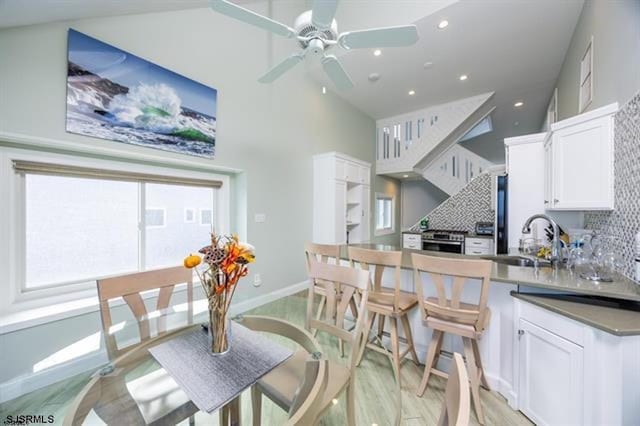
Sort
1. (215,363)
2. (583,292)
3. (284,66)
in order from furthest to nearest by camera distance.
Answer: (284,66), (583,292), (215,363)

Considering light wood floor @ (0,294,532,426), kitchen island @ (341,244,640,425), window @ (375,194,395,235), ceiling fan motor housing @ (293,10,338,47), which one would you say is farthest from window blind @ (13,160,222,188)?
window @ (375,194,395,235)

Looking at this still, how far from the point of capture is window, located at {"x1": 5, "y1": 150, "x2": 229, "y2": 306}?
1871 mm

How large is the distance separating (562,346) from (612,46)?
7.64 ft

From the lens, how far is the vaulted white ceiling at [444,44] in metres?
2.05

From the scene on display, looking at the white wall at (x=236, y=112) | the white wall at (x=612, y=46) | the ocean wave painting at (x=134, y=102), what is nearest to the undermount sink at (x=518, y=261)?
the white wall at (x=612, y=46)

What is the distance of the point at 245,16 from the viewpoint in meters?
1.71

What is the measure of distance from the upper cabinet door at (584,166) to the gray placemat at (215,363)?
2.44 meters

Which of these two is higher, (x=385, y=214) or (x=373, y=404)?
(x=385, y=214)

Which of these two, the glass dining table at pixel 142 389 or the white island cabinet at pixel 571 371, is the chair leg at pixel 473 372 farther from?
the glass dining table at pixel 142 389

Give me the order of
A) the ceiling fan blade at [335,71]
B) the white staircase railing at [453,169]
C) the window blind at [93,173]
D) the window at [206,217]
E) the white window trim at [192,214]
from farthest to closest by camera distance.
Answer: the white staircase railing at [453,169]
the window at [206,217]
the white window trim at [192,214]
the ceiling fan blade at [335,71]
the window blind at [93,173]

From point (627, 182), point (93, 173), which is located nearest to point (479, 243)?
point (627, 182)

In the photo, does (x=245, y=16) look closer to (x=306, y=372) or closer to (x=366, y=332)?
(x=306, y=372)

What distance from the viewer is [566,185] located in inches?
79.5

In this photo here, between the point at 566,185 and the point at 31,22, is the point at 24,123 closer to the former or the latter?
the point at 31,22
